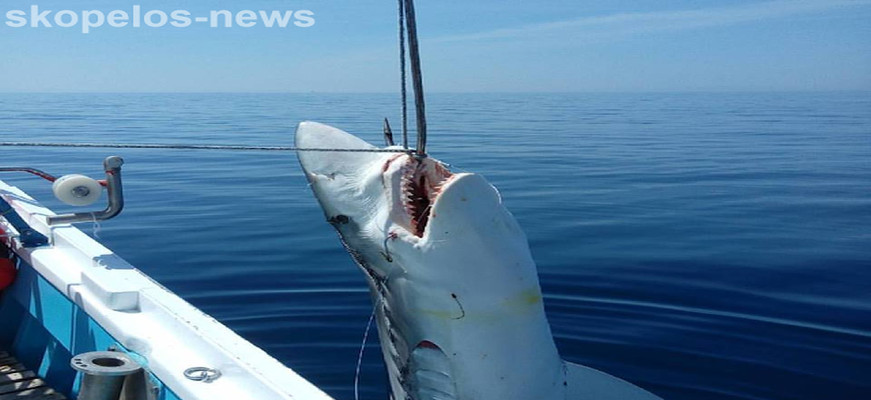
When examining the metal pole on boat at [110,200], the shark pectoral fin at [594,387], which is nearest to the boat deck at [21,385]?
the metal pole on boat at [110,200]

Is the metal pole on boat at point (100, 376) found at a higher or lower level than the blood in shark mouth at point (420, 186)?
lower

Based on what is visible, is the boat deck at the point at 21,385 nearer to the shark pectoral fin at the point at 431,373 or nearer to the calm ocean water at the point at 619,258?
the calm ocean water at the point at 619,258

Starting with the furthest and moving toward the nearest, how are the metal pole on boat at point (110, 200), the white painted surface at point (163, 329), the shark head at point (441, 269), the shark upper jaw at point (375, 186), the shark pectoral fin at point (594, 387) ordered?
the metal pole on boat at point (110, 200) → the shark pectoral fin at point (594, 387) → the white painted surface at point (163, 329) → the shark upper jaw at point (375, 186) → the shark head at point (441, 269)

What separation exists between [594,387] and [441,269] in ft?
3.44

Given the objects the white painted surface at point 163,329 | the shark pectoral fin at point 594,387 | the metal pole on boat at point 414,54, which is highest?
the metal pole on boat at point 414,54

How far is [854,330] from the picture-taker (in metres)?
6.21

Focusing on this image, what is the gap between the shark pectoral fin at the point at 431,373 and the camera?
2.58 metres

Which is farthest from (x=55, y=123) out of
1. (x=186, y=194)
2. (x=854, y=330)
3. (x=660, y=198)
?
(x=854, y=330)

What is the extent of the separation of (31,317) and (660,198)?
32.4ft

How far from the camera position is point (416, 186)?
2.58 meters

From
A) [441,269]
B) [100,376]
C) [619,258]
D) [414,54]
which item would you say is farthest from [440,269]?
[619,258]

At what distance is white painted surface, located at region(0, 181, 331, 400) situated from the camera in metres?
2.73

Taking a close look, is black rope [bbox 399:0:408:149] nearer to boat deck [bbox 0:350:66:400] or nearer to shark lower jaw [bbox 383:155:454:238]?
shark lower jaw [bbox 383:155:454:238]

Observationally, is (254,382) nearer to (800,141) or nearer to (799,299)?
(799,299)
